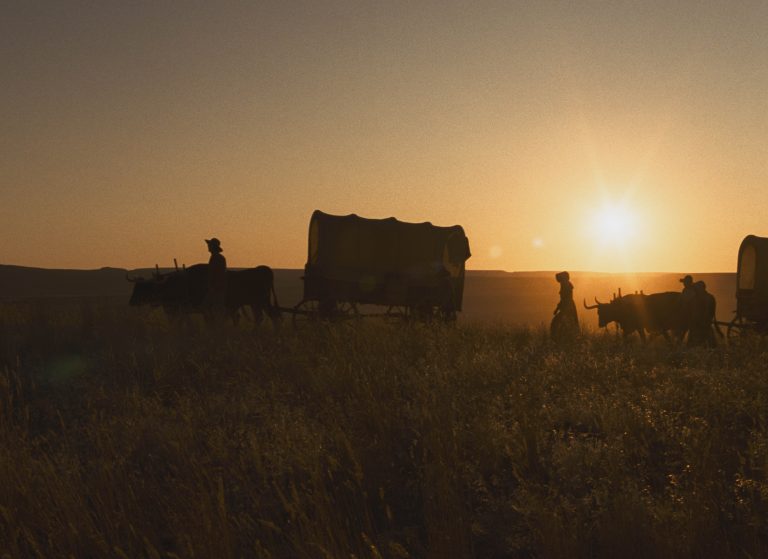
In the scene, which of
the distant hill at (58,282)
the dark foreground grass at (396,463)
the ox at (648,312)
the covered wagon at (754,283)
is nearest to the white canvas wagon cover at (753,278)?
the covered wagon at (754,283)

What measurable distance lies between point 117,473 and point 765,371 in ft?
21.5

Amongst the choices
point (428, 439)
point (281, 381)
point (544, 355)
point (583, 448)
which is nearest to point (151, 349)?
point (281, 381)

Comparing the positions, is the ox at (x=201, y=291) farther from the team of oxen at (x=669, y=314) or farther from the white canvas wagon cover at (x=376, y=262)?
the team of oxen at (x=669, y=314)

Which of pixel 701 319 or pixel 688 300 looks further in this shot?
pixel 688 300

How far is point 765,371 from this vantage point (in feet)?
25.1

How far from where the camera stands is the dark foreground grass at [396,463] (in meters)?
3.87

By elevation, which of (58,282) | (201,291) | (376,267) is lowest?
(201,291)

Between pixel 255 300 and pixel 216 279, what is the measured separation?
2.12 meters

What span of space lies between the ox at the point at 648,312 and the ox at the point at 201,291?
746 centimetres

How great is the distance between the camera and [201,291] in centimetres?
1616

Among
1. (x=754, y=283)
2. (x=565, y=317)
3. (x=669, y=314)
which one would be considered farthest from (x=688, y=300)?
(x=754, y=283)

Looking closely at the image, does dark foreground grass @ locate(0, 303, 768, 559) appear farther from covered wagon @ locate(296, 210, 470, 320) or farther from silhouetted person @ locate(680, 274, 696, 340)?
covered wagon @ locate(296, 210, 470, 320)

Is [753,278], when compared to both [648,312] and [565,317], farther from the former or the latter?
[565,317]

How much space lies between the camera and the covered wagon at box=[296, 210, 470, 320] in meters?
15.6
